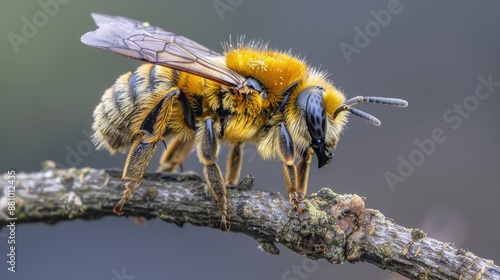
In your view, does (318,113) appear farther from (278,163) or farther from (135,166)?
(278,163)

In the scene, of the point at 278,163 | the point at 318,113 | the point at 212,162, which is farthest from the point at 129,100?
the point at 278,163

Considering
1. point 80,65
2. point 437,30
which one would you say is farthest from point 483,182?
point 80,65

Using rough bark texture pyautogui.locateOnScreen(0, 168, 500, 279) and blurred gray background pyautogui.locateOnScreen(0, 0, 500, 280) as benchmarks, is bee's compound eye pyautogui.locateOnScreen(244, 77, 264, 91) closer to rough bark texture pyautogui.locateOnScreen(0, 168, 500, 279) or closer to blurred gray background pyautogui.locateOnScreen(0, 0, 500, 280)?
rough bark texture pyautogui.locateOnScreen(0, 168, 500, 279)

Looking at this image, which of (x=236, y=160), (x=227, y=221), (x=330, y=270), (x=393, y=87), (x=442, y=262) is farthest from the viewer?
(x=393, y=87)

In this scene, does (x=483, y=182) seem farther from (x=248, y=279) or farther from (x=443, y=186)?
(x=248, y=279)

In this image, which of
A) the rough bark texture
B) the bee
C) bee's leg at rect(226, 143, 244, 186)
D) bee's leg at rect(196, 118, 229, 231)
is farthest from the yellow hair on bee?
the rough bark texture

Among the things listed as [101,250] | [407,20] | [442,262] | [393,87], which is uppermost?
[407,20]
